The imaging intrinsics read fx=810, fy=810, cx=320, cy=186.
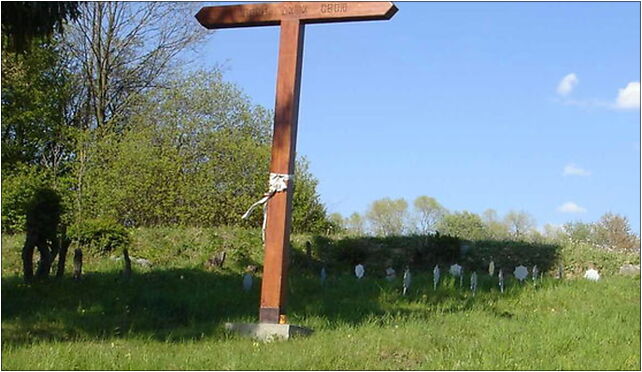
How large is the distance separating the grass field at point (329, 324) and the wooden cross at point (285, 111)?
52cm

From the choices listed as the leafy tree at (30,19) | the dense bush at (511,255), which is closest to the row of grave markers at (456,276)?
the dense bush at (511,255)

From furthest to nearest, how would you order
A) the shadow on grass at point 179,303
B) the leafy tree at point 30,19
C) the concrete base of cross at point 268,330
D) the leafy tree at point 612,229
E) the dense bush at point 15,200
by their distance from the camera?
1. the leafy tree at point 612,229
2. the dense bush at point 15,200
3. the shadow on grass at point 179,303
4. the concrete base of cross at point 268,330
5. the leafy tree at point 30,19

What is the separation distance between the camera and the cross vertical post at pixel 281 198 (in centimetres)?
784

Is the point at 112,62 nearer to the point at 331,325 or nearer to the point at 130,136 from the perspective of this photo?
the point at 130,136

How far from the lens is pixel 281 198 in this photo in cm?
796

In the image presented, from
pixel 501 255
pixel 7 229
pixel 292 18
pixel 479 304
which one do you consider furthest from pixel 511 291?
pixel 7 229

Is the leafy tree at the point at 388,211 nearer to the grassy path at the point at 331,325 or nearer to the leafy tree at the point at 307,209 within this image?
the leafy tree at the point at 307,209

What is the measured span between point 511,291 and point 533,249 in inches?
158

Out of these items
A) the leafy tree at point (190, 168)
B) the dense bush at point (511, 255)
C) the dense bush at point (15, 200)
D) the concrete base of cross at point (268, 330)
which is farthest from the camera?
the leafy tree at point (190, 168)

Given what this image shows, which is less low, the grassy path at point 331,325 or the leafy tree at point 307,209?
the leafy tree at point 307,209

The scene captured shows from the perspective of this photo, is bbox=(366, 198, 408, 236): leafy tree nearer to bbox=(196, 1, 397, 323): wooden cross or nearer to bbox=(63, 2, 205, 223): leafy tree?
bbox=(63, 2, 205, 223): leafy tree

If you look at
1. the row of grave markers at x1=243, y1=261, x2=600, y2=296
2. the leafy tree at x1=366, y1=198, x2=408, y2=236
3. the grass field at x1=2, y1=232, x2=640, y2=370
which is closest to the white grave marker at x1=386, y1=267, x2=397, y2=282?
the row of grave markers at x1=243, y1=261, x2=600, y2=296

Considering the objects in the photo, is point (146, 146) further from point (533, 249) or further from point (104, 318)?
point (104, 318)

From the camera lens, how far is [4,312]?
7988 mm
